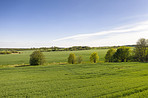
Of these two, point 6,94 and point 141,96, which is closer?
point 141,96

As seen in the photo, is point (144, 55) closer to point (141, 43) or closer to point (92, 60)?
point (141, 43)

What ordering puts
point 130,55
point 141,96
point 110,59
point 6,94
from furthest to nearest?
point 110,59 → point 130,55 → point 6,94 → point 141,96

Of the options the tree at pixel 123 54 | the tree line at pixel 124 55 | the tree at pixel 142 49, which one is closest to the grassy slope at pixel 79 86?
the tree line at pixel 124 55

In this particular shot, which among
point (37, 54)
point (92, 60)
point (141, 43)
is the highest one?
point (141, 43)

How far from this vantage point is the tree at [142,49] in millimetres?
44062

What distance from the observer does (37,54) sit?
4278cm

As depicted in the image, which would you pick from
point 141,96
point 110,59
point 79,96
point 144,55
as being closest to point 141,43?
point 144,55

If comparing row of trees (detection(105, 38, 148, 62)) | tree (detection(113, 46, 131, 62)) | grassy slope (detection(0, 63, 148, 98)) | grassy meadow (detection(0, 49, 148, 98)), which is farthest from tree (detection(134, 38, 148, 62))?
grassy slope (detection(0, 63, 148, 98))

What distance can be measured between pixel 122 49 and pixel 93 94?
45969mm

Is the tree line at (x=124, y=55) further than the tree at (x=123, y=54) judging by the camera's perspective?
No

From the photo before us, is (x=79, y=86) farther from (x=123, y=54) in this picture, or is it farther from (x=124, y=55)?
(x=124, y=55)

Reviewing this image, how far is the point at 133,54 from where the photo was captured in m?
48.5

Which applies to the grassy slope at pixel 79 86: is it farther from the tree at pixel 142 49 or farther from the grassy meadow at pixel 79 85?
the tree at pixel 142 49

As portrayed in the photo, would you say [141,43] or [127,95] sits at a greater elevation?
[141,43]
